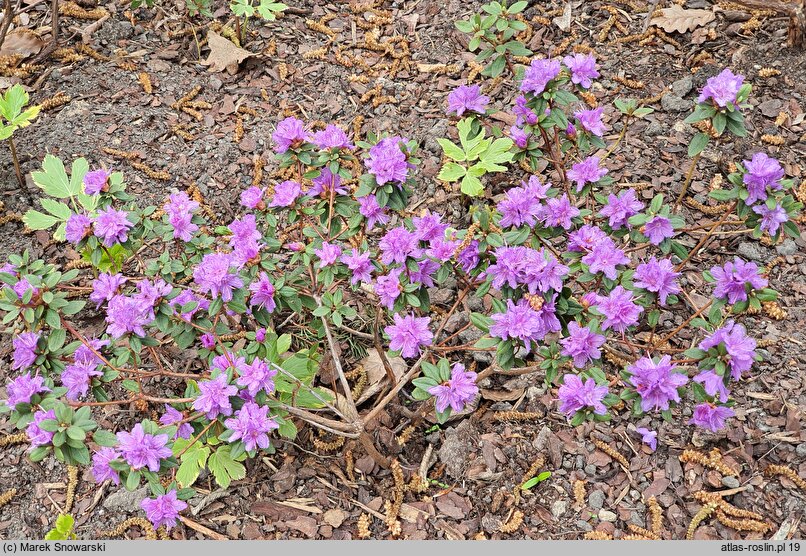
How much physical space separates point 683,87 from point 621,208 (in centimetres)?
158

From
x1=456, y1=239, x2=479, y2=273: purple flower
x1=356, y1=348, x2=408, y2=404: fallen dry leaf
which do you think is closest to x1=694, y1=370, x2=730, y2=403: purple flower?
x1=456, y1=239, x2=479, y2=273: purple flower

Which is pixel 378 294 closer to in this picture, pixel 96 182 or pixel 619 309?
pixel 619 309

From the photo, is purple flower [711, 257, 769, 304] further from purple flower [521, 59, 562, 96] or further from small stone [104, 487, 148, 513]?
small stone [104, 487, 148, 513]

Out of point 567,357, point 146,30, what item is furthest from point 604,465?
point 146,30

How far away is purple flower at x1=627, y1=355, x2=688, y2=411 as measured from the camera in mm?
2131

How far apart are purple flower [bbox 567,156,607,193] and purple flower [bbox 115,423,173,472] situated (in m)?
1.58

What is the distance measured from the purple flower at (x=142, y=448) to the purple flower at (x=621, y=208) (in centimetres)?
152

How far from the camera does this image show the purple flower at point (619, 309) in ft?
7.29

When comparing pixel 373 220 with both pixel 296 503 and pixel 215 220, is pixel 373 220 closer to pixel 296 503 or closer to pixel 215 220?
pixel 296 503

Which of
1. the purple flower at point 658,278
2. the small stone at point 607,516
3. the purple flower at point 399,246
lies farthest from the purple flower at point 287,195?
A: the small stone at point 607,516

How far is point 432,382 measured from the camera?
7.39 ft

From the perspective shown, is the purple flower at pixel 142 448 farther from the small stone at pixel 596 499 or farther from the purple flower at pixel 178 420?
the small stone at pixel 596 499

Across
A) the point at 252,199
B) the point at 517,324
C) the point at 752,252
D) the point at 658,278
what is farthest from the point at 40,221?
the point at 752,252

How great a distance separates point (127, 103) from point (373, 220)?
214 centimetres
